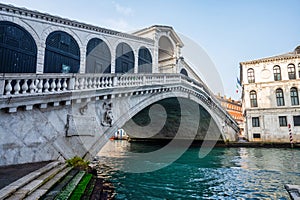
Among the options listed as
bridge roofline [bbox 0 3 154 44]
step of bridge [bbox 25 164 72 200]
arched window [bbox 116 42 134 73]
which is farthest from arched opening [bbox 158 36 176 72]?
step of bridge [bbox 25 164 72 200]

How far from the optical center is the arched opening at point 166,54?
663 inches

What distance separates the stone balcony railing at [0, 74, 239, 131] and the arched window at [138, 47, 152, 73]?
284cm

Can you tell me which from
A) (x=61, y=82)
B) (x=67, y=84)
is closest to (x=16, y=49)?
(x=61, y=82)

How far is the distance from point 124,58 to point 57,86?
21.4 feet

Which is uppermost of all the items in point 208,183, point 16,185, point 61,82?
point 61,82

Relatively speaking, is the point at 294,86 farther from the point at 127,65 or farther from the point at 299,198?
the point at 299,198

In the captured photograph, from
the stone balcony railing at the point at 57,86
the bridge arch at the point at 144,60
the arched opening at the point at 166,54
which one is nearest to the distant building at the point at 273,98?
the arched opening at the point at 166,54

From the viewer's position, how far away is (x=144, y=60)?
45.1ft

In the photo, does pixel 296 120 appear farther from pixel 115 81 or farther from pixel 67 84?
pixel 67 84

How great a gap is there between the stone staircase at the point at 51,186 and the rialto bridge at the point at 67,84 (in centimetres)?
126

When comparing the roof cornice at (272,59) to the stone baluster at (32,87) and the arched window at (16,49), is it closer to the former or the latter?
the arched window at (16,49)

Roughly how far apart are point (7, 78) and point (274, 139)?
71.3 ft

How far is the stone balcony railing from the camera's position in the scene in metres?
5.08

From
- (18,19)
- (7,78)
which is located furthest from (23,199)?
(18,19)
